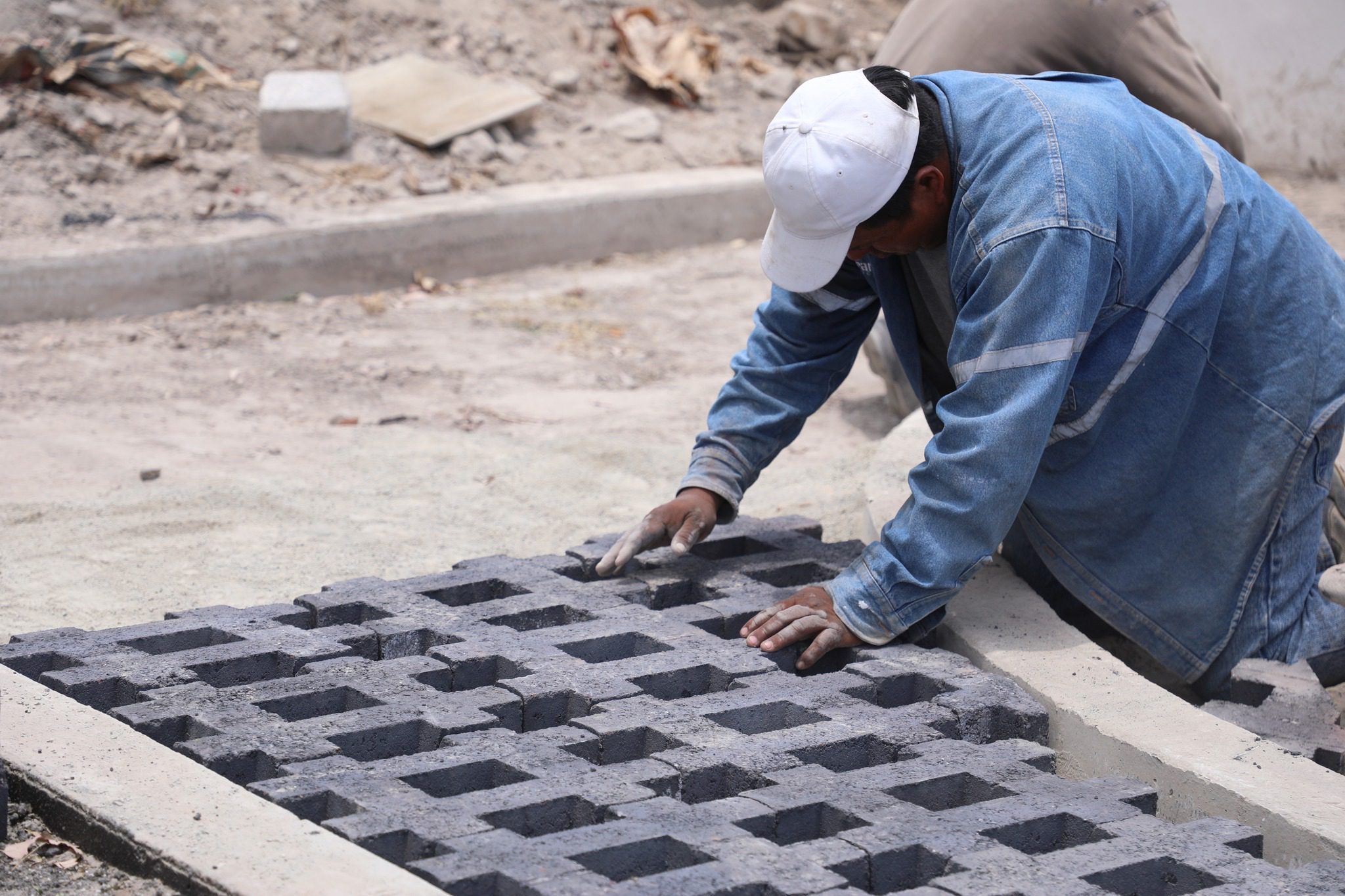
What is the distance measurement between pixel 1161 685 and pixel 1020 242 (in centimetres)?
151

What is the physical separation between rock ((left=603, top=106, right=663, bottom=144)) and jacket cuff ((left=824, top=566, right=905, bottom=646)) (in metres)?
6.33

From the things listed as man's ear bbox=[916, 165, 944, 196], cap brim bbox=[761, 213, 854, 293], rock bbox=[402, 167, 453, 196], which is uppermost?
man's ear bbox=[916, 165, 944, 196]

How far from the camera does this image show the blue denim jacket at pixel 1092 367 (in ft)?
9.50

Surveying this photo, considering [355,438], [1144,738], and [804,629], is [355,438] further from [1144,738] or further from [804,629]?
[1144,738]

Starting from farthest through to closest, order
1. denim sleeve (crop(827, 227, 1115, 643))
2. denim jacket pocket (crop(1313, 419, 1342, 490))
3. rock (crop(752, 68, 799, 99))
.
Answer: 1. rock (crop(752, 68, 799, 99))
2. denim jacket pocket (crop(1313, 419, 1342, 490))
3. denim sleeve (crop(827, 227, 1115, 643))

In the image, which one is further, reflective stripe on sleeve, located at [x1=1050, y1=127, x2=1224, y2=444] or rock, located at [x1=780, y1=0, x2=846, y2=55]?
rock, located at [x1=780, y1=0, x2=846, y2=55]

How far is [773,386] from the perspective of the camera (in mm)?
3668

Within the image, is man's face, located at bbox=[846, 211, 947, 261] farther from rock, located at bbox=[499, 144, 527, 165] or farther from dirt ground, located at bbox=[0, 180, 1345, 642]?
rock, located at bbox=[499, 144, 527, 165]

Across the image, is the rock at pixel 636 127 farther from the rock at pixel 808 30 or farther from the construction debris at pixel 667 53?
the rock at pixel 808 30

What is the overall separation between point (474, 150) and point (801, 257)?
562 centimetres

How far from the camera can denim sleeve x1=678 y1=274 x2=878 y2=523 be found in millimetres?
3607

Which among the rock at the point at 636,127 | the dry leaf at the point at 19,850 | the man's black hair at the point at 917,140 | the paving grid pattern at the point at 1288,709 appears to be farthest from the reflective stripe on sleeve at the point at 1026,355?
the rock at the point at 636,127

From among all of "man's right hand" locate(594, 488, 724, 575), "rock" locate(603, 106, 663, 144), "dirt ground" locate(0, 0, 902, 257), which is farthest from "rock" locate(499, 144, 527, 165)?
"man's right hand" locate(594, 488, 724, 575)

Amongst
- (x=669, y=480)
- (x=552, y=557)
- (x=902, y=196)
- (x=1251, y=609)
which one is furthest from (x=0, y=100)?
(x=1251, y=609)
